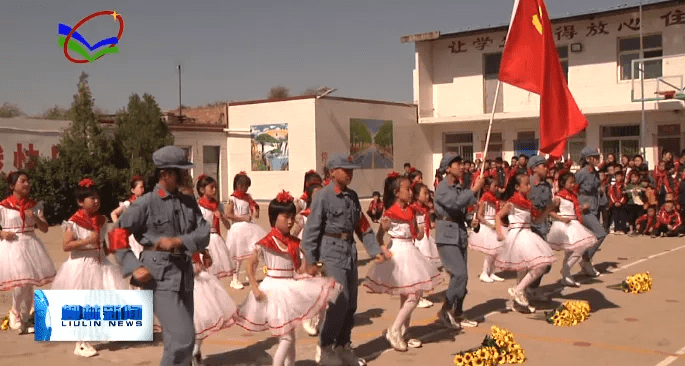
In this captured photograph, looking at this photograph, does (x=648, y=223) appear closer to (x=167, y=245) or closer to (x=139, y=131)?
(x=167, y=245)

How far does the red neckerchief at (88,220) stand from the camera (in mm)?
7324

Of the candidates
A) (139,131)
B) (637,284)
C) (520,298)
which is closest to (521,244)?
(520,298)

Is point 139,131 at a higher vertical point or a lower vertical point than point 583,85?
lower

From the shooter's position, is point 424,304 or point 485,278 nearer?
point 424,304

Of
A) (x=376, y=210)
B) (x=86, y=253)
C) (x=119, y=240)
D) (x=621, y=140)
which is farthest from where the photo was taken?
(x=621, y=140)

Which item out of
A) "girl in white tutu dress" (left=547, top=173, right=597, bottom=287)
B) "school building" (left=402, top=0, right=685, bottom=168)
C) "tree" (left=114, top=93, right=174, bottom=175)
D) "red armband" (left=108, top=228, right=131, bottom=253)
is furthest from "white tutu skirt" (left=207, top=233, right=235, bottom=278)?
"school building" (left=402, top=0, right=685, bottom=168)

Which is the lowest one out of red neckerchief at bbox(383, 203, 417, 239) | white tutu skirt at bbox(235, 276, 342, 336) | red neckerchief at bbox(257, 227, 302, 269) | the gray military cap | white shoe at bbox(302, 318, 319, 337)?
white shoe at bbox(302, 318, 319, 337)

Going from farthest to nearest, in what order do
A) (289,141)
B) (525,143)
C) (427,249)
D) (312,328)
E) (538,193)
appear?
(289,141) → (525,143) → (427,249) → (538,193) → (312,328)

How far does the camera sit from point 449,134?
3581cm

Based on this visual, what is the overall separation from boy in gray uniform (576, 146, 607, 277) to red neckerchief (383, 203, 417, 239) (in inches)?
202

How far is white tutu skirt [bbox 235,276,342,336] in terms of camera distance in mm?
6023

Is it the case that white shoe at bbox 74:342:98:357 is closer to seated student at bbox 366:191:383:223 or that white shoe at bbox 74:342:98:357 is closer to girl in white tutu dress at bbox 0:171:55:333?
girl in white tutu dress at bbox 0:171:55:333

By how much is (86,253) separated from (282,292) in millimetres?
2548

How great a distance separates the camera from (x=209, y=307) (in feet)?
21.1
